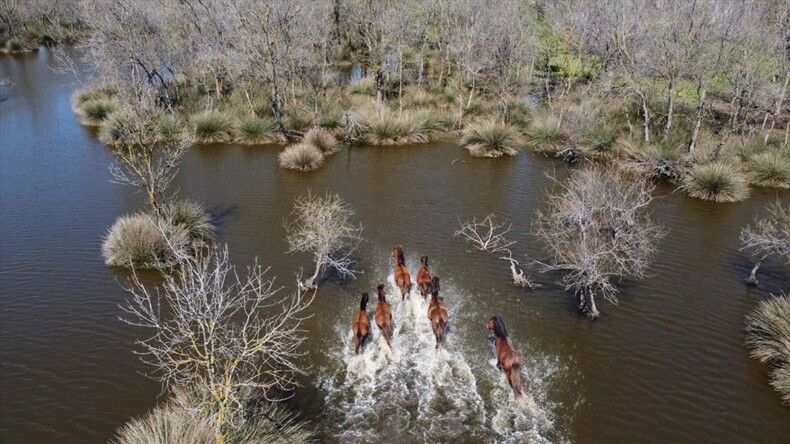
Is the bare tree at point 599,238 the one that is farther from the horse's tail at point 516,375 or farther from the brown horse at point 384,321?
the brown horse at point 384,321

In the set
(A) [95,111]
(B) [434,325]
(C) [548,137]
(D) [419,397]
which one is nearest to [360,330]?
(B) [434,325]

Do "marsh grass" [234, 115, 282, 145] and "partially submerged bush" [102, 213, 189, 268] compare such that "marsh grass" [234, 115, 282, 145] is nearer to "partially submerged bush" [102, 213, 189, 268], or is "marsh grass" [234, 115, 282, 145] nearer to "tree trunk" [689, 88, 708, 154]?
"partially submerged bush" [102, 213, 189, 268]

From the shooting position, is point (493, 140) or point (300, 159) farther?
point (493, 140)

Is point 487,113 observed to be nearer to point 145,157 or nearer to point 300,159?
point 300,159

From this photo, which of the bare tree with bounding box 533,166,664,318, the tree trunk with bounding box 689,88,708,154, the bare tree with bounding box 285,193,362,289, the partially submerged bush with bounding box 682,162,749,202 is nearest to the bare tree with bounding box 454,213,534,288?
the bare tree with bounding box 533,166,664,318

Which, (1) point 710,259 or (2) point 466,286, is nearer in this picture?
(2) point 466,286

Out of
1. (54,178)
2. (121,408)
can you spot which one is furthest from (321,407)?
(54,178)

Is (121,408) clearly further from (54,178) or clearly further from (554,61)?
(554,61)
